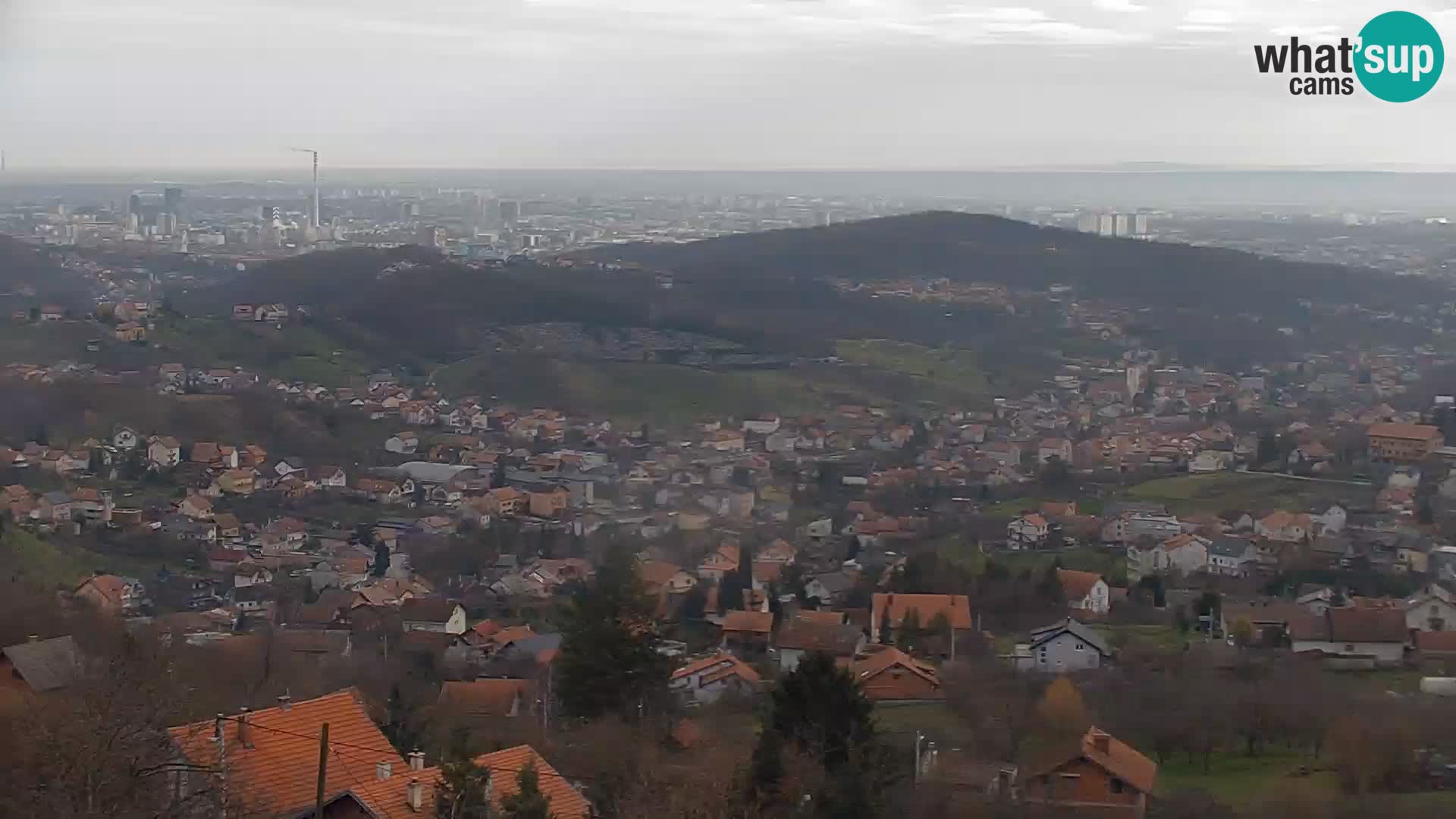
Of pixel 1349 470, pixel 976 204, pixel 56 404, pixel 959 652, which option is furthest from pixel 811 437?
pixel 976 204

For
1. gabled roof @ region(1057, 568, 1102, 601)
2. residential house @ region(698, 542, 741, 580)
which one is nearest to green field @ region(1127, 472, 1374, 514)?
gabled roof @ region(1057, 568, 1102, 601)

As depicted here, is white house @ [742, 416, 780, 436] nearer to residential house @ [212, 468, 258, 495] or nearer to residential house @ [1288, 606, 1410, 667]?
residential house @ [212, 468, 258, 495]

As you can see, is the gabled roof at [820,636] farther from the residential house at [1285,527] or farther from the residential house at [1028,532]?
the residential house at [1285,527]

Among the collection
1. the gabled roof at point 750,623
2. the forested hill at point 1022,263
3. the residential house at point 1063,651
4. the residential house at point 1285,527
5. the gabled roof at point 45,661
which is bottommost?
the gabled roof at point 750,623

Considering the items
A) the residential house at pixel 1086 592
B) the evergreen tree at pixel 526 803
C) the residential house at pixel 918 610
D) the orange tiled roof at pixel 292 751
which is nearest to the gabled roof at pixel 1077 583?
the residential house at pixel 1086 592

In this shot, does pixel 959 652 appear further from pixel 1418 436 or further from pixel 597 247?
pixel 597 247
